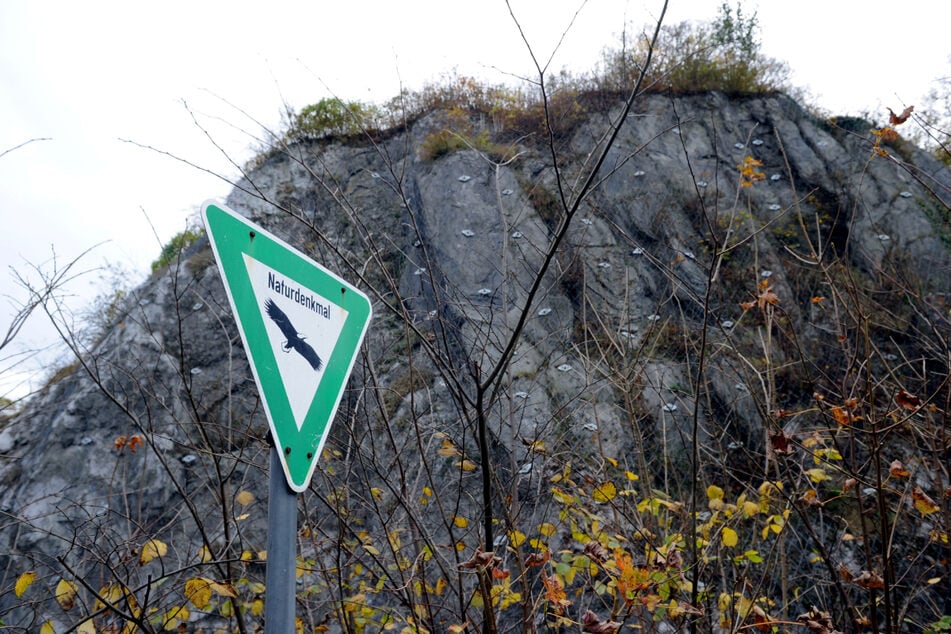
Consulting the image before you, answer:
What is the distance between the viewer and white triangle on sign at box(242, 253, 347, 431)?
1236mm

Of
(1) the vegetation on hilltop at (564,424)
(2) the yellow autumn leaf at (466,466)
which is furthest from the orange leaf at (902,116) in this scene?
(2) the yellow autumn leaf at (466,466)

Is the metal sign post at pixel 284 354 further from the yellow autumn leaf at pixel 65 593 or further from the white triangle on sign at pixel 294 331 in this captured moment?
the yellow autumn leaf at pixel 65 593

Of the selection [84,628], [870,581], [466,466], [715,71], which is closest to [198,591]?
[84,628]

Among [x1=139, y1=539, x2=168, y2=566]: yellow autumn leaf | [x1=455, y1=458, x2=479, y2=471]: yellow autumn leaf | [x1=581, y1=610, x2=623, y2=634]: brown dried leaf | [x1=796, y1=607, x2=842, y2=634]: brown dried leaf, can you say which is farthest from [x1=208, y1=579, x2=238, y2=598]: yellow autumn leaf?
[x1=796, y1=607, x2=842, y2=634]: brown dried leaf

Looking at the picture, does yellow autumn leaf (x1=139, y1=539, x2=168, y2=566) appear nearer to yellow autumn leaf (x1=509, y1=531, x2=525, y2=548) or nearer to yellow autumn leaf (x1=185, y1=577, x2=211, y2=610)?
yellow autumn leaf (x1=185, y1=577, x2=211, y2=610)

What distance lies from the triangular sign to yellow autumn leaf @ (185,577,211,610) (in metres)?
1.23

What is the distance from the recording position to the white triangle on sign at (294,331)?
1236 millimetres

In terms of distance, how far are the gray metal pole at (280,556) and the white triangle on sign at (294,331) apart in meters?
0.13

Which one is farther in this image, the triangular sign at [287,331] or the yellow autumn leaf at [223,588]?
the yellow autumn leaf at [223,588]

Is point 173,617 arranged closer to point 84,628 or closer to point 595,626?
point 84,628

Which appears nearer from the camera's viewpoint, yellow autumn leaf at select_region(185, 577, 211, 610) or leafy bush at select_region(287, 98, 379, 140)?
yellow autumn leaf at select_region(185, 577, 211, 610)

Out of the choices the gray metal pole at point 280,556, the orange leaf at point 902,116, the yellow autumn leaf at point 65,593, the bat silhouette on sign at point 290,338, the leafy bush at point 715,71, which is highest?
the leafy bush at point 715,71

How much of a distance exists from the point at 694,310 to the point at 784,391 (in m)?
1.52

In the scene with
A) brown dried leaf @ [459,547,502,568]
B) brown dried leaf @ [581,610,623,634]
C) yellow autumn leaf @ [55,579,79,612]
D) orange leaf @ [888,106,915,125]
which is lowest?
brown dried leaf @ [581,610,623,634]
